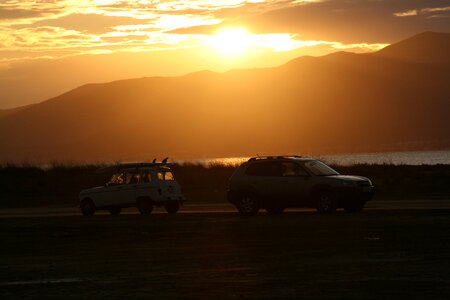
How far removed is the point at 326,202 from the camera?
3253 cm

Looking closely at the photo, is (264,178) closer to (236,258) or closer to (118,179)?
(118,179)

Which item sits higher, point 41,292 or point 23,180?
point 41,292

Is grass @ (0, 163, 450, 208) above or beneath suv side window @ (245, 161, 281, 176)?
beneath

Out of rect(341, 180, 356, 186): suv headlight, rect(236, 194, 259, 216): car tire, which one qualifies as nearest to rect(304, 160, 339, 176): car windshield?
rect(341, 180, 356, 186): suv headlight

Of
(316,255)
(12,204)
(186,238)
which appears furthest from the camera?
(12,204)

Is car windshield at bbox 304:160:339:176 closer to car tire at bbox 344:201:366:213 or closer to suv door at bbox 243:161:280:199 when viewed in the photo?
suv door at bbox 243:161:280:199

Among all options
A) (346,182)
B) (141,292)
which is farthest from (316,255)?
(346,182)

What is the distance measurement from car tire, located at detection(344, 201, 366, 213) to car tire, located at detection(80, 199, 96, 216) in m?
9.31

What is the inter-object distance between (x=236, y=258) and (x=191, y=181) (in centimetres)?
3721

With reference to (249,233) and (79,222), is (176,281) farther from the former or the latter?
(79,222)

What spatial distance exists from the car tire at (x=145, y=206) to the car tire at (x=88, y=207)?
1891 mm

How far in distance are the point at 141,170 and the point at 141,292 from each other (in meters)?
21.5

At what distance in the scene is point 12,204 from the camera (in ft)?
159

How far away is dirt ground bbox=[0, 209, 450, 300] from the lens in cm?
1549
